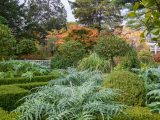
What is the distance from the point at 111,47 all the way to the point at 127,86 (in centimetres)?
1053

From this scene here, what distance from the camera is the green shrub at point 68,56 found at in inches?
702

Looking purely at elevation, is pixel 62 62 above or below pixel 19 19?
below

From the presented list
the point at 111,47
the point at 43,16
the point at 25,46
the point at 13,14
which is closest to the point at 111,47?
the point at 111,47

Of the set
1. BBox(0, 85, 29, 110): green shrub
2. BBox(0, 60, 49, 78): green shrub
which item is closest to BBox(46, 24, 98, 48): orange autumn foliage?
BBox(0, 60, 49, 78): green shrub

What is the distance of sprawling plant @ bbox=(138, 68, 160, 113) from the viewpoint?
209 inches

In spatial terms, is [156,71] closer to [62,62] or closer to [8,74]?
[8,74]

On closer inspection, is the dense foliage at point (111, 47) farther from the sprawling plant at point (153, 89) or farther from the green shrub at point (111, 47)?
the sprawling plant at point (153, 89)

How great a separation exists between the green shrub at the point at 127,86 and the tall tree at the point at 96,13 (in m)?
27.6

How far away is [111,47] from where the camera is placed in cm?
1596

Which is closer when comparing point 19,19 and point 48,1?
point 19,19

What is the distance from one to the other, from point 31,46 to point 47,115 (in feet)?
70.3

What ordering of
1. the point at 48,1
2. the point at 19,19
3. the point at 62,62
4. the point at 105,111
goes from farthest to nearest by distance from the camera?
the point at 48,1 → the point at 19,19 → the point at 62,62 → the point at 105,111

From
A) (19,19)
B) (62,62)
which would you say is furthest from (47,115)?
(19,19)

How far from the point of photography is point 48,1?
145 feet
